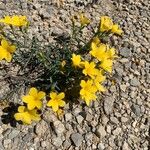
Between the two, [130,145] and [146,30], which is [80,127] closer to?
[130,145]

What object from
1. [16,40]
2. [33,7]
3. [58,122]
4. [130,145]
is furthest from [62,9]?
[130,145]

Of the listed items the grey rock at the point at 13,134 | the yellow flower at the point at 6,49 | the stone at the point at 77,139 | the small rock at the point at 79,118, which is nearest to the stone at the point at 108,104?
the small rock at the point at 79,118

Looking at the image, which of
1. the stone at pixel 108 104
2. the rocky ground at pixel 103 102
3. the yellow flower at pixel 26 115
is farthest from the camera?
the stone at pixel 108 104

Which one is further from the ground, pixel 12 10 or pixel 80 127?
pixel 12 10

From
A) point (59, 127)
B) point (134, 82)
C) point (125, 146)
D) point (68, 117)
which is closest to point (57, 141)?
point (59, 127)

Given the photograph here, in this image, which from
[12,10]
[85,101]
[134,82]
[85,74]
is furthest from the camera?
[12,10]

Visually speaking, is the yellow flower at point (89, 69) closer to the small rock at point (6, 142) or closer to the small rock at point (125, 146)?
the small rock at point (125, 146)
